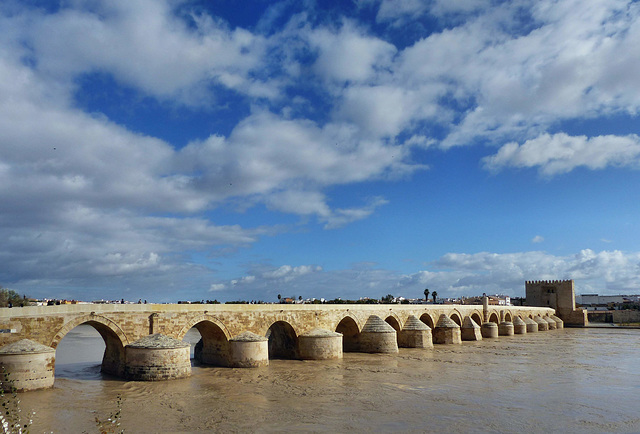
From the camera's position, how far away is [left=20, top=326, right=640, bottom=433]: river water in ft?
44.3

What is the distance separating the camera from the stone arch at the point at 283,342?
2591 cm

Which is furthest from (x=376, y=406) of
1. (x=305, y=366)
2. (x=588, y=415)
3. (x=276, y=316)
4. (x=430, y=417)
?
(x=276, y=316)

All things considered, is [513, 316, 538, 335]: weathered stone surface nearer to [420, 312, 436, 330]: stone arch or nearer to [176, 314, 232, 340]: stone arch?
[420, 312, 436, 330]: stone arch

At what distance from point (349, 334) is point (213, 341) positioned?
32.0 ft

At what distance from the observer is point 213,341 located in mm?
23484

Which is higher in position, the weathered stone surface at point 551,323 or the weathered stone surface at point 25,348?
the weathered stone surface at point 25,348

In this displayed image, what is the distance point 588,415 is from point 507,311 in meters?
42.0

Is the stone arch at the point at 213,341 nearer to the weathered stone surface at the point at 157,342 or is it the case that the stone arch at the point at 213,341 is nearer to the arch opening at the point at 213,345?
the arch opening at the point at 213,345

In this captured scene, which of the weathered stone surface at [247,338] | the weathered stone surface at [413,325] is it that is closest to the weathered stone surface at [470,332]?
the weathered stone surface at [413,325]

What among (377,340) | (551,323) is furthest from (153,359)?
(551,323)

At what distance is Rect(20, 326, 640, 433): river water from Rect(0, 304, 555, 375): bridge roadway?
1.68 meters

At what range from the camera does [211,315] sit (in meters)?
21.9

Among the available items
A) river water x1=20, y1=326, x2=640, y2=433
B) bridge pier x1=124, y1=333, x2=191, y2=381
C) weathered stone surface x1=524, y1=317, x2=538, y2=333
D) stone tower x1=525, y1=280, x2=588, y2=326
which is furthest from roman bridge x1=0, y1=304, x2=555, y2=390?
stone tower x1=525, y1=280, x2=588, y2=326

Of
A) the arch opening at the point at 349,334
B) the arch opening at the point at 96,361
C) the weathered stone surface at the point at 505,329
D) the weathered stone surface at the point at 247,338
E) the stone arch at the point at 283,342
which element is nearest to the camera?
the arch opening at the point at 96,361
